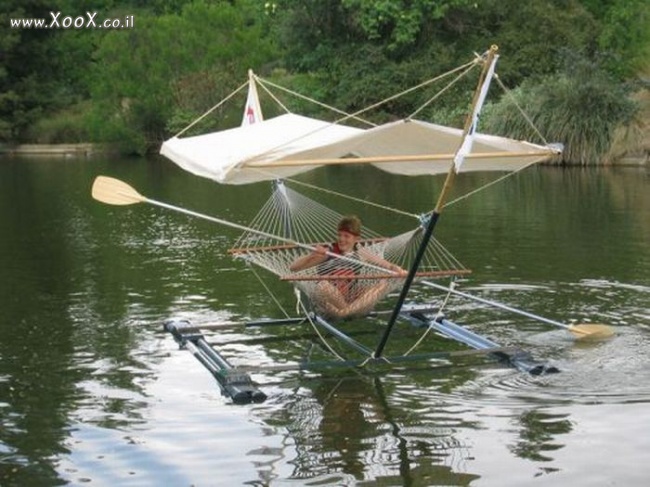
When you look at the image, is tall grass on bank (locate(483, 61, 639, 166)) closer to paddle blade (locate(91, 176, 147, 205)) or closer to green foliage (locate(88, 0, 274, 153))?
green foliage (locate(88, 0, 274, 153))

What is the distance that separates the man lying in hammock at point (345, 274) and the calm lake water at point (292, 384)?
0.67 meters

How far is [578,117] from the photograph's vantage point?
32.6m

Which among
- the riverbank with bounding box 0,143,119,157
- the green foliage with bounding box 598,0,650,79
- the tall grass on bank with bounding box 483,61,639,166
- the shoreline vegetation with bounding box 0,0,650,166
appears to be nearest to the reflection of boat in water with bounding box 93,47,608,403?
the tall grass on bank with bounding box 483,61,639,166

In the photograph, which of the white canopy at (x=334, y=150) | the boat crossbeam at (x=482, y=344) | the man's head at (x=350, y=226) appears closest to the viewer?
the white canopy at (x=334, y=150)

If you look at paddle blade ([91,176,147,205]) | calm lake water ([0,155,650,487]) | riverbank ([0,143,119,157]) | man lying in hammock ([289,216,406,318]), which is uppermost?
paddle blade ([91,176,147,205])

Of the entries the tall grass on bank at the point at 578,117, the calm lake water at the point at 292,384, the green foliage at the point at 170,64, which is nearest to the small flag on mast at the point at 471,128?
the calm lake water at the point at 292,384

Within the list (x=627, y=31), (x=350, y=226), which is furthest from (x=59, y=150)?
(x=350, y=226)

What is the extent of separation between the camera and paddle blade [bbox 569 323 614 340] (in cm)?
1088

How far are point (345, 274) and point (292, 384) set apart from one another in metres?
1.21

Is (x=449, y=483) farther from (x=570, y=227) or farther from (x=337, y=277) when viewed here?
(x=570, y=227)

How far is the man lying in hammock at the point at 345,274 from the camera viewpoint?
10.6 m

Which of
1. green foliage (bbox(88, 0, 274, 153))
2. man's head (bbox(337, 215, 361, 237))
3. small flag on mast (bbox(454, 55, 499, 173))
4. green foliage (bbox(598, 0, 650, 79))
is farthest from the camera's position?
green foliage (bbox(88, 0, 274, 153))

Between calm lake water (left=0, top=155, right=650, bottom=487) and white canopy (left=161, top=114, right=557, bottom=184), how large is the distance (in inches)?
69.2

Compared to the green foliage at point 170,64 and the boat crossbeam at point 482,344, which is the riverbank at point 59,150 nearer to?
the green foliage at point 170,64
